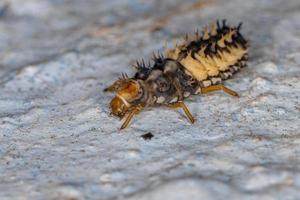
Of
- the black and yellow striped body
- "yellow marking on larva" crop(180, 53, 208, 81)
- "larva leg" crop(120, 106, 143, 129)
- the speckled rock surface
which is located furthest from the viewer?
"yellow marking on larva" crop(180, 53, 208, 81)

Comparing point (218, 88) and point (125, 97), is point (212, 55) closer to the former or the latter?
point (218, 88)

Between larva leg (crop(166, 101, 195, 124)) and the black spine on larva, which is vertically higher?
the black spine on larva

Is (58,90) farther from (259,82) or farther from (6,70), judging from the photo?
(259,82)

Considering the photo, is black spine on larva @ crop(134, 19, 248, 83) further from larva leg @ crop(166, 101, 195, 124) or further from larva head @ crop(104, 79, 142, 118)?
larva leg @ crop(166, 101, 195, 124)

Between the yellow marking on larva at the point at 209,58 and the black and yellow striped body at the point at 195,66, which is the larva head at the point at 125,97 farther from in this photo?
the yellow marking on larva at the point at 209,58

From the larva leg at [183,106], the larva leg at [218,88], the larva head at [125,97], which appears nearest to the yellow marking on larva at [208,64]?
the larva leg at [218,88]

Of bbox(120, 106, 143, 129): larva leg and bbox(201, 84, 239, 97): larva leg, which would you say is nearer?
bbox(120, 106, 143, 129): larva leg

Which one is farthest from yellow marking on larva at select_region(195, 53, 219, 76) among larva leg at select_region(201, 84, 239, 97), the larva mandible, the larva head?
the larva head
